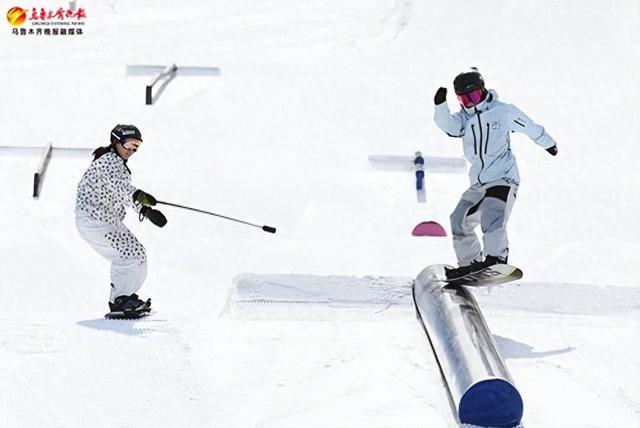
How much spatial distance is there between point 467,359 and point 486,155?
1751 mm

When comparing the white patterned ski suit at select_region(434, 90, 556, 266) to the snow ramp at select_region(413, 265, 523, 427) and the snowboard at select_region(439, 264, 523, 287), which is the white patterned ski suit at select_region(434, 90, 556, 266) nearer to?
the snowboard at select_region(439, 264, 523, 287)

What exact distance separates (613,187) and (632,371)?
5.74 metres

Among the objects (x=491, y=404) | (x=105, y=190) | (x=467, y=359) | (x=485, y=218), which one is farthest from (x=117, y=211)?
(x=491, y=404)

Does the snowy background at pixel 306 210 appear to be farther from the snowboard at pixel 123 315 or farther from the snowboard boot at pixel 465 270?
the snowboard boot at pixel 465 270

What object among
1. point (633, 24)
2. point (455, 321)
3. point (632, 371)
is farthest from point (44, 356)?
point (633, 24)

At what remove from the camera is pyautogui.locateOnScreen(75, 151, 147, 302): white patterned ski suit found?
5.90 meters

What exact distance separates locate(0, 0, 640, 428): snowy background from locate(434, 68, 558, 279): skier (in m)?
0.64

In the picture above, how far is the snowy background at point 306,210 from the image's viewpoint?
4.97 m

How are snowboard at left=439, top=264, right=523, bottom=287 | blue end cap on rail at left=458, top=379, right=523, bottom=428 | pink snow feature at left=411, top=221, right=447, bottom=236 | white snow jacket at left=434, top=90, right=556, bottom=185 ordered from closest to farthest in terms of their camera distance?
blue end cap on rail at left=458, top=379, right=523, bottom=428 < snowboard at left=439, top=264, right=523, bottom=287 < white snow jacket at left=434, top=90, right=556, bottom=185 < pink snow feature at left=411, top=221, right=447, bottom=236

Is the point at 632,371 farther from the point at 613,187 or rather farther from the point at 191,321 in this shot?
the point at 613,187

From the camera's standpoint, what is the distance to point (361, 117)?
12602mm

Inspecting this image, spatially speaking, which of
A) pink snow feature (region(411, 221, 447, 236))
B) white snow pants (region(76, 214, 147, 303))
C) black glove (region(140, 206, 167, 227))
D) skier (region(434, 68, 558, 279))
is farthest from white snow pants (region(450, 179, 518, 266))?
pink snow feature (region(411, 221, 447, 236))

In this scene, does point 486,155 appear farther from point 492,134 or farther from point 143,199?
point 143,199

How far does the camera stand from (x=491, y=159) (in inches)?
237
